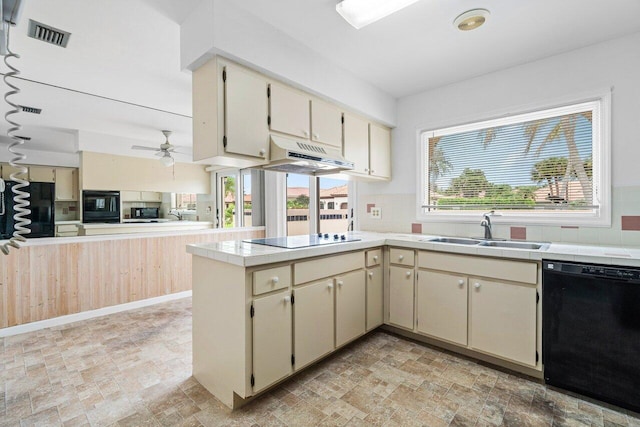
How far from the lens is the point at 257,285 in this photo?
1.80 metres

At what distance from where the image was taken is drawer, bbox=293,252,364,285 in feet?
6.79

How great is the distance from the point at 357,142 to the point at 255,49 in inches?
54.2

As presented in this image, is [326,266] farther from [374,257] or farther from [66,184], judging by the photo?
[66,184]

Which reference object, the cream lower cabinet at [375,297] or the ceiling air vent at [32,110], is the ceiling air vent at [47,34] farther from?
the cream lower cabinet at [375,297]

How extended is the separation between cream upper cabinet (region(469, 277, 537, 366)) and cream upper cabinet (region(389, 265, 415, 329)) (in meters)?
0.50

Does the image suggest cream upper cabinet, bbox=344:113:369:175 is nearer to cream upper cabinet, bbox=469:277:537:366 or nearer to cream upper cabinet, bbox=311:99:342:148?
cream upper cabinet, bbox=311:99:342:148

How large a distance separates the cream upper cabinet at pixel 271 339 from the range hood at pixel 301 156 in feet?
3.16

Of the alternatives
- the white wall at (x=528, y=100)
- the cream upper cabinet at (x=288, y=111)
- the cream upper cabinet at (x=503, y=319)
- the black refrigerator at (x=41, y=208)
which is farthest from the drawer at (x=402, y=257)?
the black refrigerator at (x=41, y=208)

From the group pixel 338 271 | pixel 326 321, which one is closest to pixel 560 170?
pixel 338 271

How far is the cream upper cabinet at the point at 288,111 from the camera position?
228cm

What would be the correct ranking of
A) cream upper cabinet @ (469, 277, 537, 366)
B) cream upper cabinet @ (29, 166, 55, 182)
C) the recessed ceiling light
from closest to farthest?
the recessed ceiling light → cream upper cabinet @ (469, 277, 537, 366) → cream upper cabinet @ (29, 166, 55, 182)

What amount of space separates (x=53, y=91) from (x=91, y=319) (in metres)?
2.50

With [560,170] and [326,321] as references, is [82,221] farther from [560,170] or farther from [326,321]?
[560,170]

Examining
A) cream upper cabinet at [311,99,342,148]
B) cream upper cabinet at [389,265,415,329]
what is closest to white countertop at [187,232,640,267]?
cream upper cabinet at [389,265,415,329]
